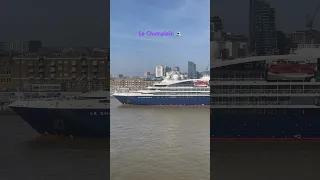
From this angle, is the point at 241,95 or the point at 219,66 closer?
the point at 241,95

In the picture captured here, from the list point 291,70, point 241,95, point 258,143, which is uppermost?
point 291,70

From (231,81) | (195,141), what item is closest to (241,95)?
(231,81)

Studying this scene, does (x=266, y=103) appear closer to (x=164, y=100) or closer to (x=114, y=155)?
(x=114, y=155)

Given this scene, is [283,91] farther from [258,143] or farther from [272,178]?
[272,178]

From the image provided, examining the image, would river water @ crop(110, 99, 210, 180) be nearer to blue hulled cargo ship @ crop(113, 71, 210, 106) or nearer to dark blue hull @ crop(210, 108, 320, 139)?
dark blue hull @ crop(210, 108, 320, 139)

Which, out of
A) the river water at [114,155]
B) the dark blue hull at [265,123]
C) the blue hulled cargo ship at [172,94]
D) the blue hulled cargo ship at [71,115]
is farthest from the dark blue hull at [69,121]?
the blue hulled cargo ship at [172,94]

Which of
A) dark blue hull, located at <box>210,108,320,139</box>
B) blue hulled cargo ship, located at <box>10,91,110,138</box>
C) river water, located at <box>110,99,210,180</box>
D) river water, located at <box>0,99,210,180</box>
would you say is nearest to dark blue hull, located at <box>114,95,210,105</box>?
river water, located at <box>110,99,210,180</box>

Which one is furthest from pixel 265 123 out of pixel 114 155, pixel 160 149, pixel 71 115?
pixel 71 115
